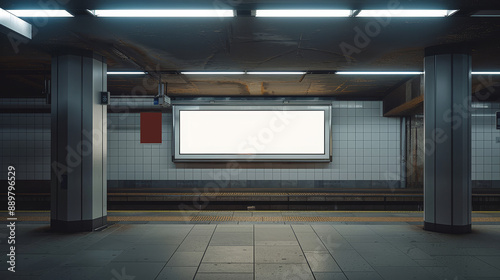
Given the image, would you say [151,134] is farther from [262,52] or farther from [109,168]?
[262,52]

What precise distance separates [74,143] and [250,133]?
557 cm

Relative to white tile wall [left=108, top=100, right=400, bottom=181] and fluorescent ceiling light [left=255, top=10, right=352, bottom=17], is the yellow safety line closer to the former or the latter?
white tile wall [left=108, top=100, right=400, bottom=181]

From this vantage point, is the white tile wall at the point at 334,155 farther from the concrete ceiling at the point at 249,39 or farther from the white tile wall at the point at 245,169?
the concrete ceiling at the point at 249,39

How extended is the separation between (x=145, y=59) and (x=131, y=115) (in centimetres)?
459

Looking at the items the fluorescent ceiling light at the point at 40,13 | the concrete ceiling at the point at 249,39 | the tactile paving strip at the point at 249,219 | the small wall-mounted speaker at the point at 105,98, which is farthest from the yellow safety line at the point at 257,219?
the fluorescent ceiling light at the point at 40,13

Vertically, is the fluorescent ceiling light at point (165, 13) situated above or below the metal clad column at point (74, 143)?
above

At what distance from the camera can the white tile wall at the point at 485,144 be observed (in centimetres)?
946

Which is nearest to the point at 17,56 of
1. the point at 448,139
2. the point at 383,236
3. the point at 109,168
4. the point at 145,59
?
the point at 145,59

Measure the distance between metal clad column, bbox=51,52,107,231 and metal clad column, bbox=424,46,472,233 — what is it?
220 inches

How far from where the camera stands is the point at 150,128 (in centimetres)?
978

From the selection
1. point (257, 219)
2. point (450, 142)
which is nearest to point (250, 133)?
point (257, 219)

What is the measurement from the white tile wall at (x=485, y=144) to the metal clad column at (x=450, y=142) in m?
5.78

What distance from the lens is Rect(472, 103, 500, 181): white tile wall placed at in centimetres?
946

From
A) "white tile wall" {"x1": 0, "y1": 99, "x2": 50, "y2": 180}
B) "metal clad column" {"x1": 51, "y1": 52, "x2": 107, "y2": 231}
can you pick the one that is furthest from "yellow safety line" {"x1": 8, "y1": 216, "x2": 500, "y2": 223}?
"white tile wall" {"x1": 0, "y1": 99, "x2": 50, "y2": 180}
